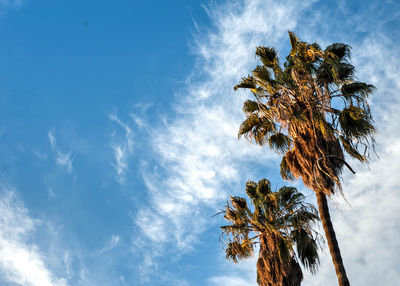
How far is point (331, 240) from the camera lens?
1129 centimetres

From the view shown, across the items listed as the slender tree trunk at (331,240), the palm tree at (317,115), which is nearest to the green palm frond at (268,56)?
the palm tree at (317,115)

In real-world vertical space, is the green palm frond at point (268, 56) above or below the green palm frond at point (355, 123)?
above

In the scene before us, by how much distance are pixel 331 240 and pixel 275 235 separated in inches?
176

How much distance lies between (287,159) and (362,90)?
354cm

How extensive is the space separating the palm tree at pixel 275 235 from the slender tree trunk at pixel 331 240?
278cm

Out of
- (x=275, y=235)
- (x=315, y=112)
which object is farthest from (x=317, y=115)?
(x=275, y=235)

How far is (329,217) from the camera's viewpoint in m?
11.8

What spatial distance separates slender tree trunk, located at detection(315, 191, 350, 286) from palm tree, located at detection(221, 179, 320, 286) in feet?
9.13

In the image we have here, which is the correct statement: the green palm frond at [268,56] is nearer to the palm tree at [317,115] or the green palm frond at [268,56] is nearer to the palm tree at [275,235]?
the palm tree at [317,115]

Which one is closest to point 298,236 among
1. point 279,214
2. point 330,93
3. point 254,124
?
point 279,214

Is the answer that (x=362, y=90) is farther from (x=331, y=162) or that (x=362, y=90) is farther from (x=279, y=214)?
(x=279, y=214)

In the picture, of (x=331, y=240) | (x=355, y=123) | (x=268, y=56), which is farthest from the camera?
(x=268, y=56)

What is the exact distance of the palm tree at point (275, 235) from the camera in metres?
15.0

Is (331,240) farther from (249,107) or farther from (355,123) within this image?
(249,107)
